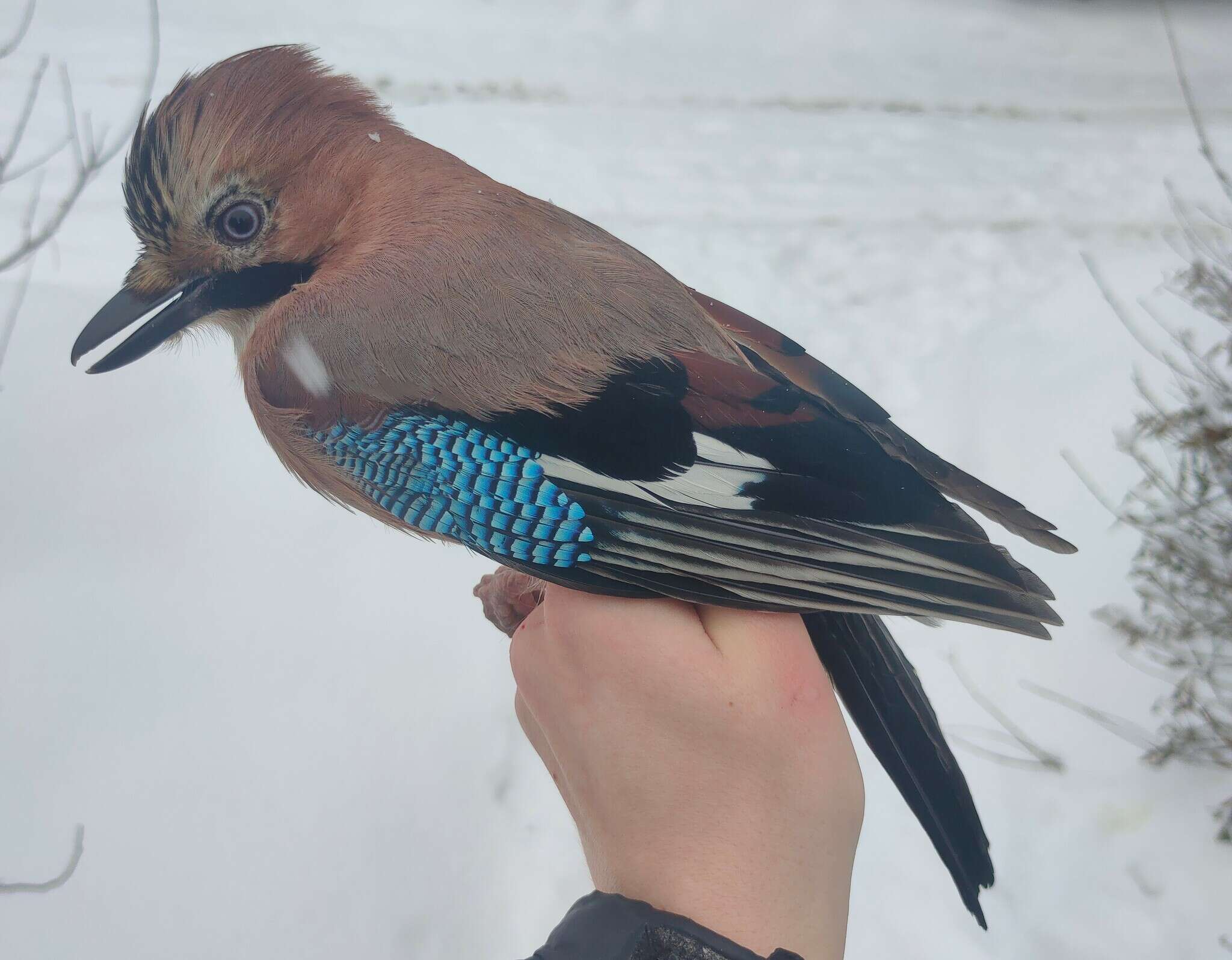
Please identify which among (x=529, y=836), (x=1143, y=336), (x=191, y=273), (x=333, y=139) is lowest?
(x=529, y=836)

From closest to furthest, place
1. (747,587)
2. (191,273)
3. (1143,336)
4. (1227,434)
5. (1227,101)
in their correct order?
1. (747,587)
2. (191,273)
3. (1227,434)
4. (1143,336)
5. (1227,101)

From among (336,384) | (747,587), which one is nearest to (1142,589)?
(747,587)

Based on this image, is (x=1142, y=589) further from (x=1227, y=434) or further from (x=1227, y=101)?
(x=1227, y=101)

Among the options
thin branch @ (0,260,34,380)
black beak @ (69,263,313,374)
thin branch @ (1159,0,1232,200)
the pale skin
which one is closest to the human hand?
the pale skin

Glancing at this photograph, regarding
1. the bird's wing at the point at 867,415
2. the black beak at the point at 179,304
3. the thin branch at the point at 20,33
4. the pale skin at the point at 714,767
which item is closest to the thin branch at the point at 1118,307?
the bird's wing at the point at 867,415

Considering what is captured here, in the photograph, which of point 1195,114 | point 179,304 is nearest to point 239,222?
point 179,304

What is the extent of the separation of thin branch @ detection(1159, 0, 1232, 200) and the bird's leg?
159 centimetres

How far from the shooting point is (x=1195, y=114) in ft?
6.28

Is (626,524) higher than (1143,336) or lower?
higher

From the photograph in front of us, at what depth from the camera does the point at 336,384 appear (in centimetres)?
107

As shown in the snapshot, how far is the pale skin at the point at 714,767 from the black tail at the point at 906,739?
4.0 inches

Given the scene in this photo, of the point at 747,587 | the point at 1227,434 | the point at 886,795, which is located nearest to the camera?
the point at 747,587

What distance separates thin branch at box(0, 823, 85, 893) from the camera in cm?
136

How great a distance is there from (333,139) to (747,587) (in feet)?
2.52
